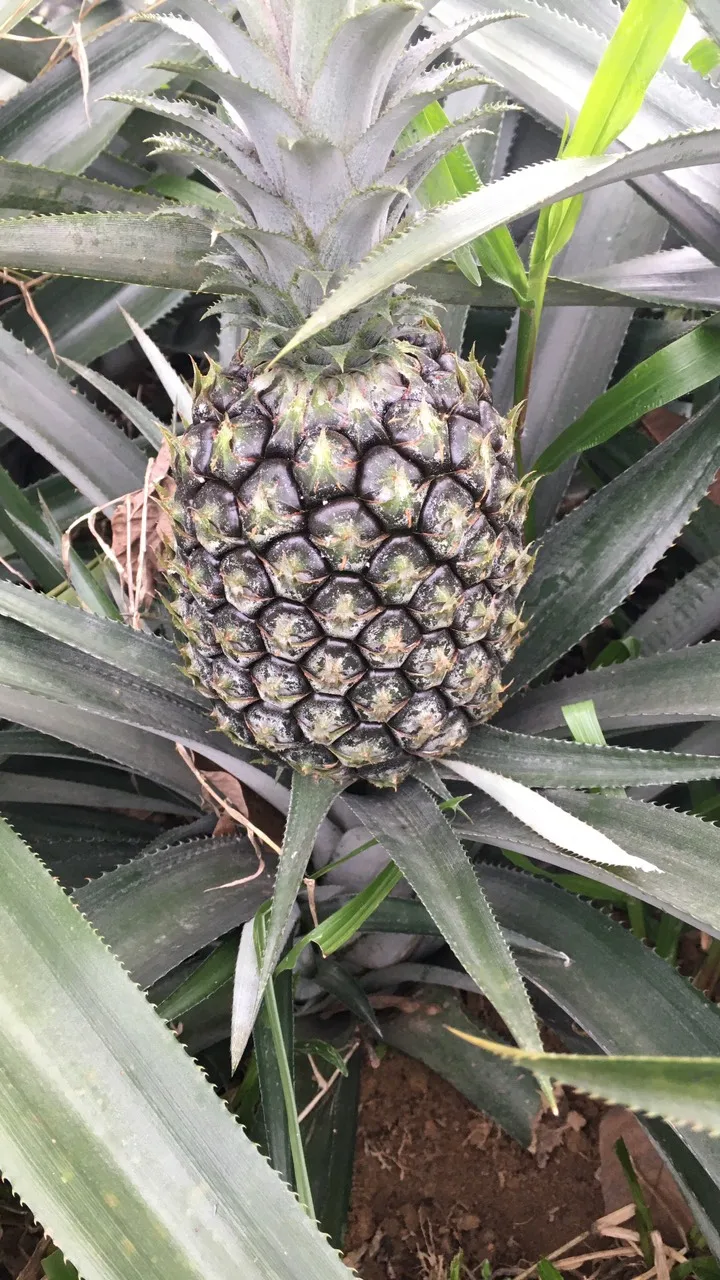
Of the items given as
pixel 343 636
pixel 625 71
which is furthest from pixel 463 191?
pixel 343 636

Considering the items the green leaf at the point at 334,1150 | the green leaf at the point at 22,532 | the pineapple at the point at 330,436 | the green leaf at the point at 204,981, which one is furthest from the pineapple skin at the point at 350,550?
the green leaf at the point at 334,1150

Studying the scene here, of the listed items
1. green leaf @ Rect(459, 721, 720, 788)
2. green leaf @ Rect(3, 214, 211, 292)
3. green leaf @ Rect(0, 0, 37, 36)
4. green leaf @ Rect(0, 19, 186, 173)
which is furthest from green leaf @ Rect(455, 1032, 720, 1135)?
green leaf @ Rect(0, 19, 186, 173)

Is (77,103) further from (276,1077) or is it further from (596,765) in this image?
(276,1077)

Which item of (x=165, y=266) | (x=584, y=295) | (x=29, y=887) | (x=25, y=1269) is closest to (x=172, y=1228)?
(x=29, y=887)

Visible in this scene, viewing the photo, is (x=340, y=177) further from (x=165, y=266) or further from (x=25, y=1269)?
(x=25, y=1269)

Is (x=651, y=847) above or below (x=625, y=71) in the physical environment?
below
